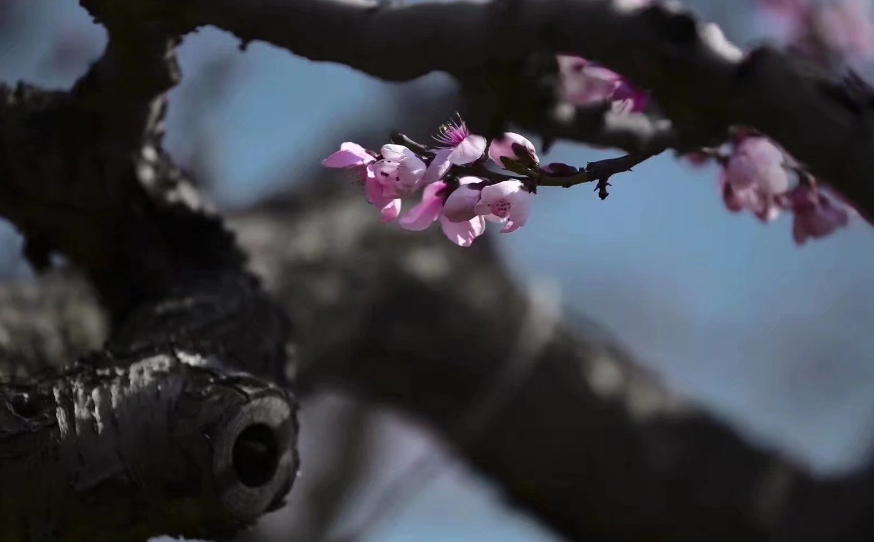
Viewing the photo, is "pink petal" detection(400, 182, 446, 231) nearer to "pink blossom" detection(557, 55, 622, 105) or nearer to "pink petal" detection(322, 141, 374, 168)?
"pink petal" detection(322, 141, 374, 168)

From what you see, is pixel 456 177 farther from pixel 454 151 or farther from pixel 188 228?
Result: pixel 188 228

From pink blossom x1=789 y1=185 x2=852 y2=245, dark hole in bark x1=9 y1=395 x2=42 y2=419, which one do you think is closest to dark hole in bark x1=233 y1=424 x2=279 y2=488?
dark hole in bark x1=9 y1=395 x2=42 y2=419

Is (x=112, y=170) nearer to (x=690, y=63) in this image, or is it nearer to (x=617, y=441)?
(x=690, y=63)

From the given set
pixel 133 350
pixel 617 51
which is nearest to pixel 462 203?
pixel 617 51

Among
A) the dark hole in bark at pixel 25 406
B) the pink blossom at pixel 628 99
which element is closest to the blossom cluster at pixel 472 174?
the pink blossom at pixel 628 99

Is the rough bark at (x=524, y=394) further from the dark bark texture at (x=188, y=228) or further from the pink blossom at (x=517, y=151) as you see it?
the pink blossom at (x=517, y=151)

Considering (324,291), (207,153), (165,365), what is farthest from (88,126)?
(207,153)
